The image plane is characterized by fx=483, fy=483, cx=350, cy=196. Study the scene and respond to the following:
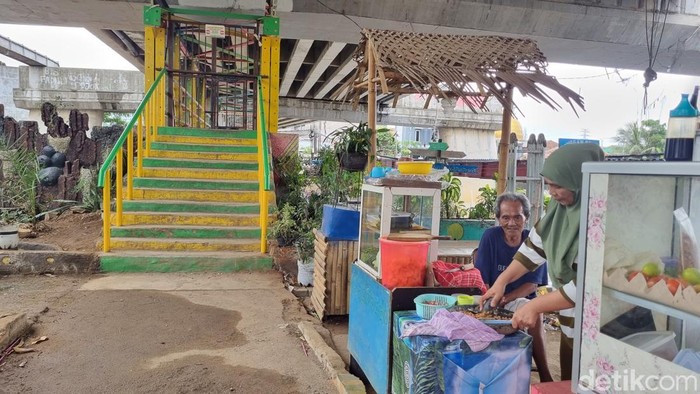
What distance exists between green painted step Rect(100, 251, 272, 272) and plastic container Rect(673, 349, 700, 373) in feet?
17.2

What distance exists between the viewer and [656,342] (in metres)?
1.46

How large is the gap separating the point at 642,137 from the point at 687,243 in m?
23.4

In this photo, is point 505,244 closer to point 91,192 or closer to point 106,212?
point 106,212

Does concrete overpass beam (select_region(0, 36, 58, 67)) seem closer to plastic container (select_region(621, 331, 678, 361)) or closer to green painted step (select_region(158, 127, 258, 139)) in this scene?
green painted step (select_region(158, 127, 258, 139))

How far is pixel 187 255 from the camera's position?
20.2ft

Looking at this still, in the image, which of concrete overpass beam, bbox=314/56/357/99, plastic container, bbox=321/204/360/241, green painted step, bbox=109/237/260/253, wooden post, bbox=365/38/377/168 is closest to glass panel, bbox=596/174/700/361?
plastic container, bbox=321/204/360/241

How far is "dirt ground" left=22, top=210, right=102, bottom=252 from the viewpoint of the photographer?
23.3ft

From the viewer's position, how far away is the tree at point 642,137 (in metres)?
17.0

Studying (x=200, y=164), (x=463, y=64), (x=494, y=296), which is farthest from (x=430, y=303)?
(x=200, y=164)

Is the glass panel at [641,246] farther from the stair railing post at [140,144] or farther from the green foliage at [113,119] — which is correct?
the green foliage at [113,119]

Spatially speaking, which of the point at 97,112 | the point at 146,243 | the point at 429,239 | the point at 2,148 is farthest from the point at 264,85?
the point at 97,112

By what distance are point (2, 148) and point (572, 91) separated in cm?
964

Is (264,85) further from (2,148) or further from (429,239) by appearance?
(429,239)

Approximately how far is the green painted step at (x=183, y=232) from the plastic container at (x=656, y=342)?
5831 mm
